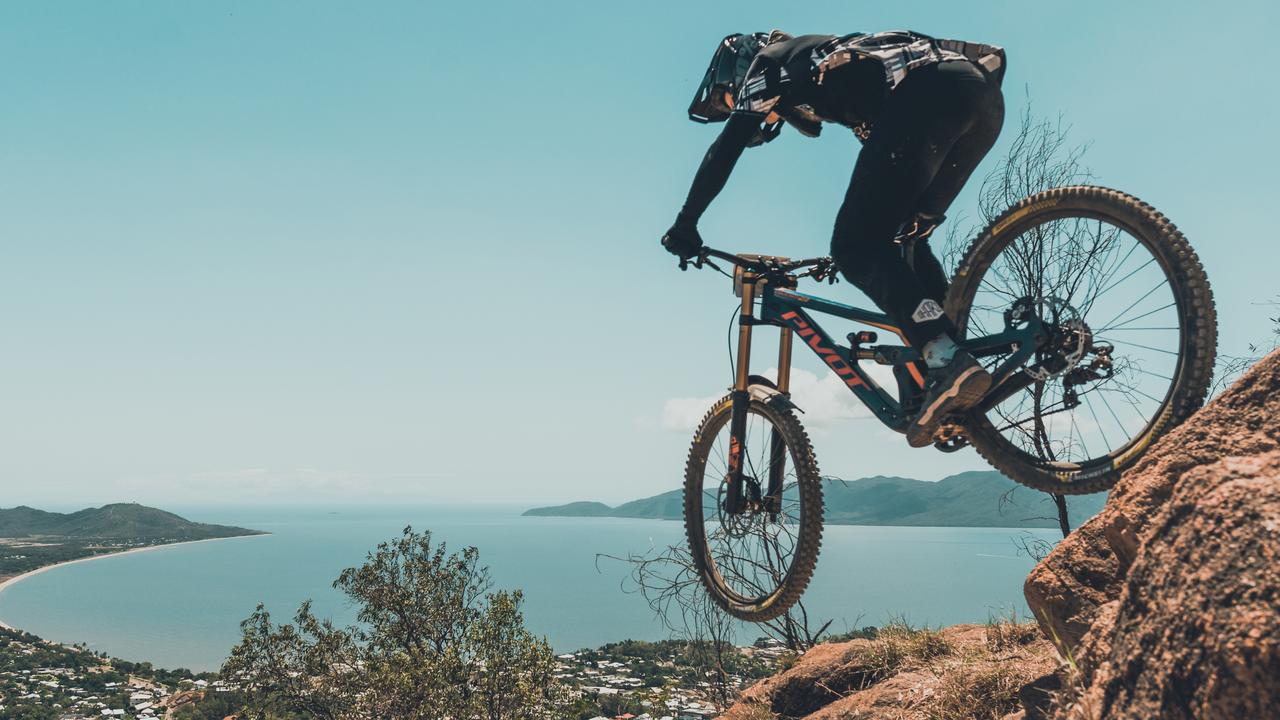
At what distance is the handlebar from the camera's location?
4.48 metres

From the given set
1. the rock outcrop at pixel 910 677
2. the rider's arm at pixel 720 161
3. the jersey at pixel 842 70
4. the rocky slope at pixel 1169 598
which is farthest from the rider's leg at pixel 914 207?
the rock outcrop at pixel 910 677

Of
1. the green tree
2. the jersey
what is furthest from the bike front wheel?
the green tree

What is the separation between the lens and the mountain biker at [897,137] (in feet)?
11.0

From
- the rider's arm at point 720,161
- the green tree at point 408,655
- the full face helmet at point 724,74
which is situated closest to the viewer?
the rider's arm at point 720,161

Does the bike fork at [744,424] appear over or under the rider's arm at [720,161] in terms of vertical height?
under

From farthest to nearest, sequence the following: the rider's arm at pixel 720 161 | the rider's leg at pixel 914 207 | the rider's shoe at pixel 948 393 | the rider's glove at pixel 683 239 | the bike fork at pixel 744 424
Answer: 1. the bike fork at pixel 744 424
2. the rider's glove at pixel 683 239
3. the rider's arm at pixel 720 161
4. the rider's leg at pixel 914 207
5. the rider's shoe at pixel 948 393

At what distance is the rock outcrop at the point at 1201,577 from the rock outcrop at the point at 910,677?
1.65m

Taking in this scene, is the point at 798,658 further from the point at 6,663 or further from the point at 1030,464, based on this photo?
the point at 6,663

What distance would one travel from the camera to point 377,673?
2662cm

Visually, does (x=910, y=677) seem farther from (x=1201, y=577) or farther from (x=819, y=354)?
(x=1201, y=577)

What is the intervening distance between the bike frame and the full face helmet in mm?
1011

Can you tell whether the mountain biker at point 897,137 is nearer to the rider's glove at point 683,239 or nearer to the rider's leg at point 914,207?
the rider's leg at point 914,207

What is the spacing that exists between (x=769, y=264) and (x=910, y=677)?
308cm

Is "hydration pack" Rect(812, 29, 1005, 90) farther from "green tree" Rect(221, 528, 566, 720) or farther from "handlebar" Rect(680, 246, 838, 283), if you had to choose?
"green tree" Rect(221, 528, 566, 720)
